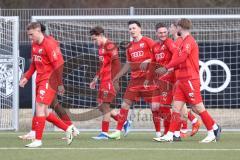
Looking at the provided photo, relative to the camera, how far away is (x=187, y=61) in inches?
669

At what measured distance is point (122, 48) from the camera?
2214 cm

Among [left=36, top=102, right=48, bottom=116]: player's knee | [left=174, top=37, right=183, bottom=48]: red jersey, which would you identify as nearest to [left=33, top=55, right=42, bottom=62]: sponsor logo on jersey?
[left=36, top=102, right=48, bottom=116]: player's knee

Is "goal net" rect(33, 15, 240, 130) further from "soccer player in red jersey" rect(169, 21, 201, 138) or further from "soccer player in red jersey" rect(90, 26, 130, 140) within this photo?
"soccer player in red jersey" rect(90, 26, 130, 140)

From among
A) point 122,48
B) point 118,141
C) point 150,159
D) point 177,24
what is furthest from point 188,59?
point 122,48

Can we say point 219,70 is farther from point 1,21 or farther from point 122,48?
point 1,21

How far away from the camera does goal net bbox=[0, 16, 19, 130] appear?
2122cm

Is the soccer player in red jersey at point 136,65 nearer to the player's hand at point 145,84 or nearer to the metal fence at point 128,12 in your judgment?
the player's hand at point 145,84

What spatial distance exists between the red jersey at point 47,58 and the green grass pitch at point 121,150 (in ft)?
3.88

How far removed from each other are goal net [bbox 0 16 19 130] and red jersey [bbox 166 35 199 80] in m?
5.09

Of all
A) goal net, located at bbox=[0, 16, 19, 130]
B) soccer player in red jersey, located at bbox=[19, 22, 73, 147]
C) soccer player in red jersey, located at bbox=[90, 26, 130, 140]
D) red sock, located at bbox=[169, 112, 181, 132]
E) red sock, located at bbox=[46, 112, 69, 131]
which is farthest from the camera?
goal net, located at bbox=[0, 16, 19, 130]

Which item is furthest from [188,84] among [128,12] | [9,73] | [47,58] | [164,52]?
[128,12]

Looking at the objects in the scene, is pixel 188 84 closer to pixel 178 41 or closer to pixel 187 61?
pixel 187 61

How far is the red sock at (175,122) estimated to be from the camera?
17.1 meters

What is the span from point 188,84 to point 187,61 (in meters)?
0.39
